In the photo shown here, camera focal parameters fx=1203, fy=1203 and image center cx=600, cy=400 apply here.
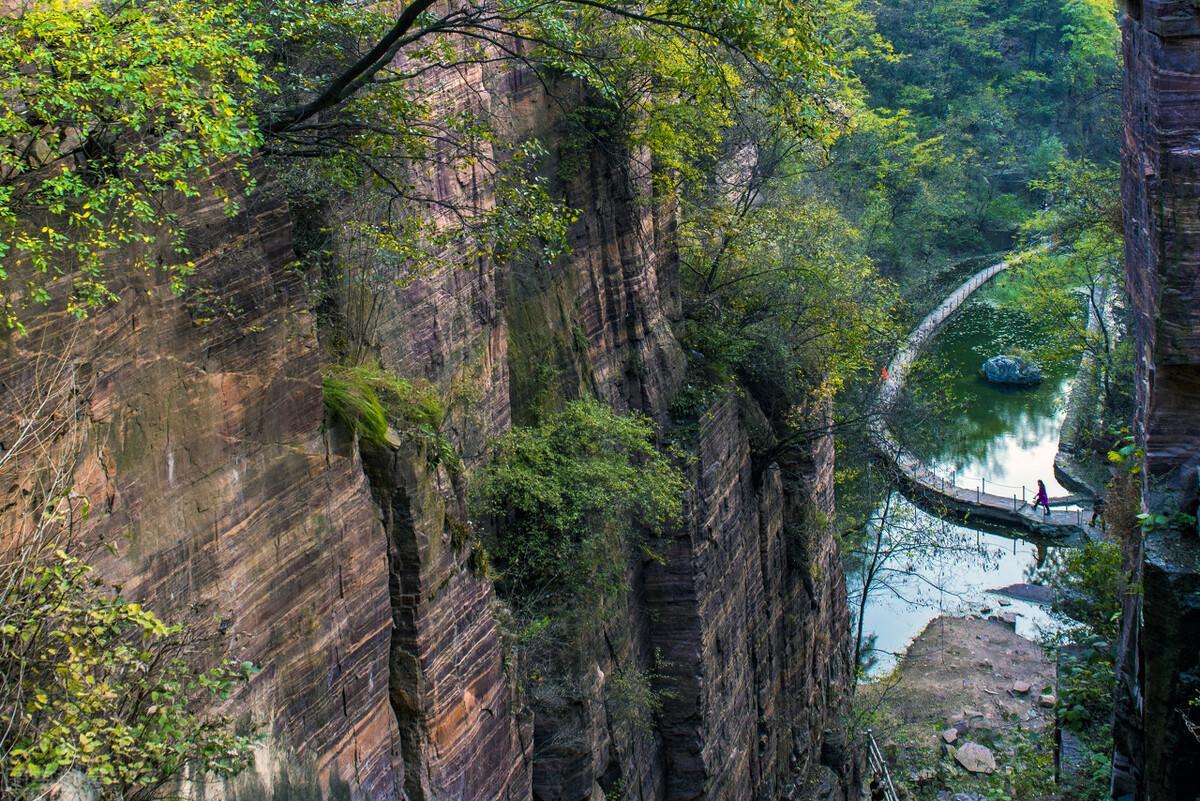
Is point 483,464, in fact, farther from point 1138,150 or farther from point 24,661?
point 1138,150

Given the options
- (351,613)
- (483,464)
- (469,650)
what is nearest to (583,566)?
(483,464)

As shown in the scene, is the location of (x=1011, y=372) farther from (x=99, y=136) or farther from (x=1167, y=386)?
(x=99, y=136)

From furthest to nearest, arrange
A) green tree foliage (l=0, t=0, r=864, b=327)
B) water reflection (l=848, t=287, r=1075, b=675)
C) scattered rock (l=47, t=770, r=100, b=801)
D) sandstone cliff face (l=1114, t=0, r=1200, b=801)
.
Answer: water reflection (l=848, t=287, r=1075, b=675), sandstone cliff face (l=1114, t=0, r=1200, b=801), green tree foliage (l=0, t=0, r=864, b=327), scattered rock (l=47, t=770, r=100, b=801)

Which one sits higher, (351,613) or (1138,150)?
(1138,150)

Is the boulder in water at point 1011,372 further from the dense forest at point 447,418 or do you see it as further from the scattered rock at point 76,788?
the scattered rock at point 76,788

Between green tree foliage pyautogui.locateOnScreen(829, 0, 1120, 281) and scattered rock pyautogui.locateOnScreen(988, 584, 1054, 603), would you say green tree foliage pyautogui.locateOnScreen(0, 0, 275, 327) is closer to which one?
scattered rock pyautogui.locateOnScreen(988, 584, 1054, 603)

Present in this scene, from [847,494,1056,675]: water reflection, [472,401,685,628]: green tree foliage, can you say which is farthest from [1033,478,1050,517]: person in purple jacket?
[472,401,685,628]: green tree foliage
